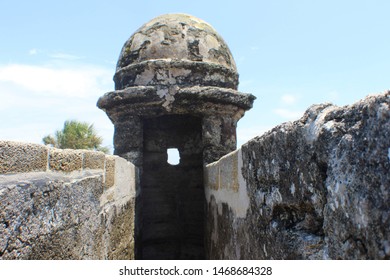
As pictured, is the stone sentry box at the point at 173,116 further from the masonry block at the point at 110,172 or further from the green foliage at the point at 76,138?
the green foliage at the point at 76,138

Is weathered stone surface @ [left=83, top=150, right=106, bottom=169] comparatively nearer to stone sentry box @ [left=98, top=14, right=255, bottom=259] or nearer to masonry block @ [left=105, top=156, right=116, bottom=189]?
masonry block @ [left=105, top=156, right=116, bottom=189]

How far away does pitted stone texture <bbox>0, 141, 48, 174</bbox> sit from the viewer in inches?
44.1

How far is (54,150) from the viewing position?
1.57 metres

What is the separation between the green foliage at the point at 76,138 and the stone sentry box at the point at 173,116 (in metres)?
7.82

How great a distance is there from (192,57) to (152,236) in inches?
108

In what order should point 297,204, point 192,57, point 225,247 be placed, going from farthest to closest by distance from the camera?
point 192,57 < point 225,247 < point 297,204

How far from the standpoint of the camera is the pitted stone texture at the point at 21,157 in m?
1.12

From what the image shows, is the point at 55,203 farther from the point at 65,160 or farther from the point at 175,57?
the point at 175,57

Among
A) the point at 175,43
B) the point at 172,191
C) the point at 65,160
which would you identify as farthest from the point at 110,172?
the point at 172,191

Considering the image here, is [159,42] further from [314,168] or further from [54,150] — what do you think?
[314,168]

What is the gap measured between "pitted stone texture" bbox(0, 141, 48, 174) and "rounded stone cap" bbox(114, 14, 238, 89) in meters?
3.41

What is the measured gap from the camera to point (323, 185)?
105 cm

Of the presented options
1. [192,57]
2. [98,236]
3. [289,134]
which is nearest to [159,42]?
[192,57]

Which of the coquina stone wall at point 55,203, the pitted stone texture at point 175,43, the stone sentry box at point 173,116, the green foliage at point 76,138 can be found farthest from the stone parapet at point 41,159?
the green foliage at point 76,138
